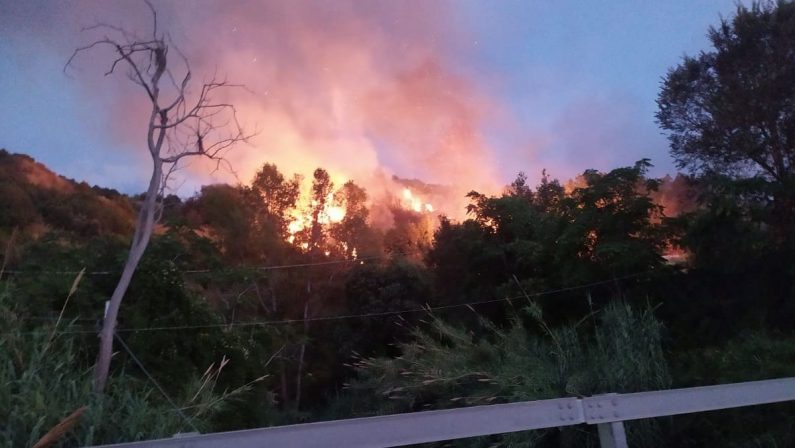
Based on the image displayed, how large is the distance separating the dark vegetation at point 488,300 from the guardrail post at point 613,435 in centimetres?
80

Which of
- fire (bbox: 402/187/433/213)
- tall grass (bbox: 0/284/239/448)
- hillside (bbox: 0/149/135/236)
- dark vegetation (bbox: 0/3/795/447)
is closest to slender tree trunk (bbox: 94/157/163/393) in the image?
dark vegetation (bbox: 0/3/795/447)

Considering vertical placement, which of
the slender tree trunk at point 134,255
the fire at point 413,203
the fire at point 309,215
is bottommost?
the slender tree trunk at point 134,255

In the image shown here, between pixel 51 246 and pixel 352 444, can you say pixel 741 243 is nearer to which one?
pixel 352 444

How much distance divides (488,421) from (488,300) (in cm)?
2481

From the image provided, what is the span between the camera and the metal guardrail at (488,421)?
10.2 feet

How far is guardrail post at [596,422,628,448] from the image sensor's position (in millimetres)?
3742

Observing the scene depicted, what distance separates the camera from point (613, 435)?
3750 millimetres

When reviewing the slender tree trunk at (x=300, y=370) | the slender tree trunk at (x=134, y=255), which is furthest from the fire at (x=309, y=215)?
the slender tree trunk at (x=134, y=255)

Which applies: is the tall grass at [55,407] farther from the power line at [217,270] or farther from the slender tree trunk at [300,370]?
the slender tree trunk at [300,370]

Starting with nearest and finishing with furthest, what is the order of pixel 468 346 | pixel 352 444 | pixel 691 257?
1. pixel 352 444
2. pixel 468 346
3. pixel 691 257

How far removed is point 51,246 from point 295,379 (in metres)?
15.9

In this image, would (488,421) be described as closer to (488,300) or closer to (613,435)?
Answer: (613,435)

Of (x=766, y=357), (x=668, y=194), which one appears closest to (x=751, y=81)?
(x=668, y=194)

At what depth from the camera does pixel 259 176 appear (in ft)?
127
